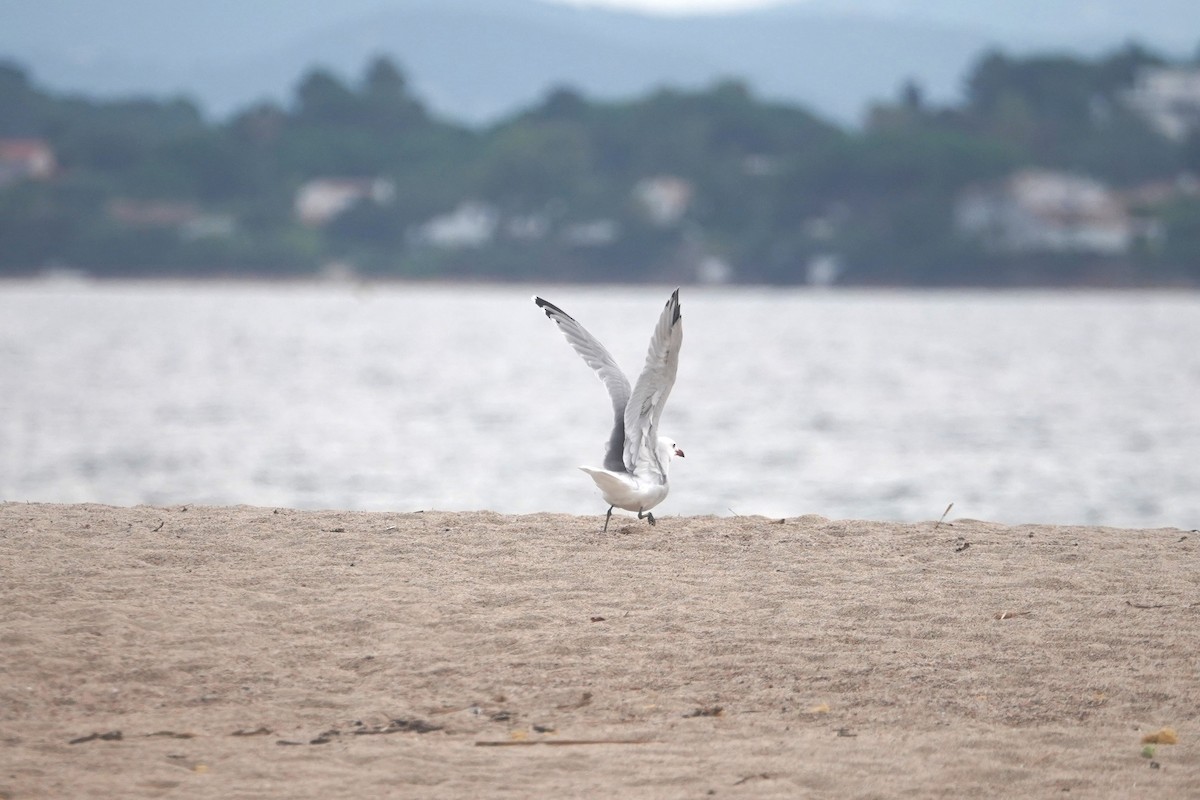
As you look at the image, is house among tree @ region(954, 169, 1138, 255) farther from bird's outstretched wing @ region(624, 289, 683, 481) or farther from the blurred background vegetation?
bird's outstretched wing @ region(624, 289, 683, 481)

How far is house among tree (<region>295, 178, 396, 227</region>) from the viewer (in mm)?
106875

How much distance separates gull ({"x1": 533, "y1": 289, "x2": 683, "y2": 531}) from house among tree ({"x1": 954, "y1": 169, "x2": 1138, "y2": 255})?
9157 centimetres

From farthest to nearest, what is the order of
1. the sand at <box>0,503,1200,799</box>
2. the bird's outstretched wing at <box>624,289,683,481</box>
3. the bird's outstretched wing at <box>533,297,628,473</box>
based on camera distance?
the bird's outstretched wing at <box>533,297,628,473</box>, the bird's outstretched wing at <box>624,289,683,481</box>, the sand at <box>0,503,1200,799</box>

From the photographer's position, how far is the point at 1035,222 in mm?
101312

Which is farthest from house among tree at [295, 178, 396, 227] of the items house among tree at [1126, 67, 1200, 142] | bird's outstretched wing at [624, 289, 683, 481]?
Answer: bird's outstretched wing at [624, 289, 683, 481]

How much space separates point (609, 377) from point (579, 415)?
2546cm

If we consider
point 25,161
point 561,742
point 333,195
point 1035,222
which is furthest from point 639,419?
point 25,161

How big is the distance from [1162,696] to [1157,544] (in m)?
2.82

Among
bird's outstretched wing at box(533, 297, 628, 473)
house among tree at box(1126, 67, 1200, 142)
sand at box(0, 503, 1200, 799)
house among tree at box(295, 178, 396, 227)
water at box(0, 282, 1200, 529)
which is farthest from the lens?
house among tree at box(1126, 67, 1200, 142)

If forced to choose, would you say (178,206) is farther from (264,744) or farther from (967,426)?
(264,744)

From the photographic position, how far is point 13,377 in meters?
41.0

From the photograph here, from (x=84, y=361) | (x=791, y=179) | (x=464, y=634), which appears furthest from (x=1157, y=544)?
(x=791, y=179)

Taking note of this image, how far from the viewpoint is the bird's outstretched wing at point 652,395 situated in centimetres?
837

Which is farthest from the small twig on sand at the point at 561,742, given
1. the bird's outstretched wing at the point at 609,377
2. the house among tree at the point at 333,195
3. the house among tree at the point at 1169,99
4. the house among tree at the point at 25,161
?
the house among tree at the point at 1169,99
